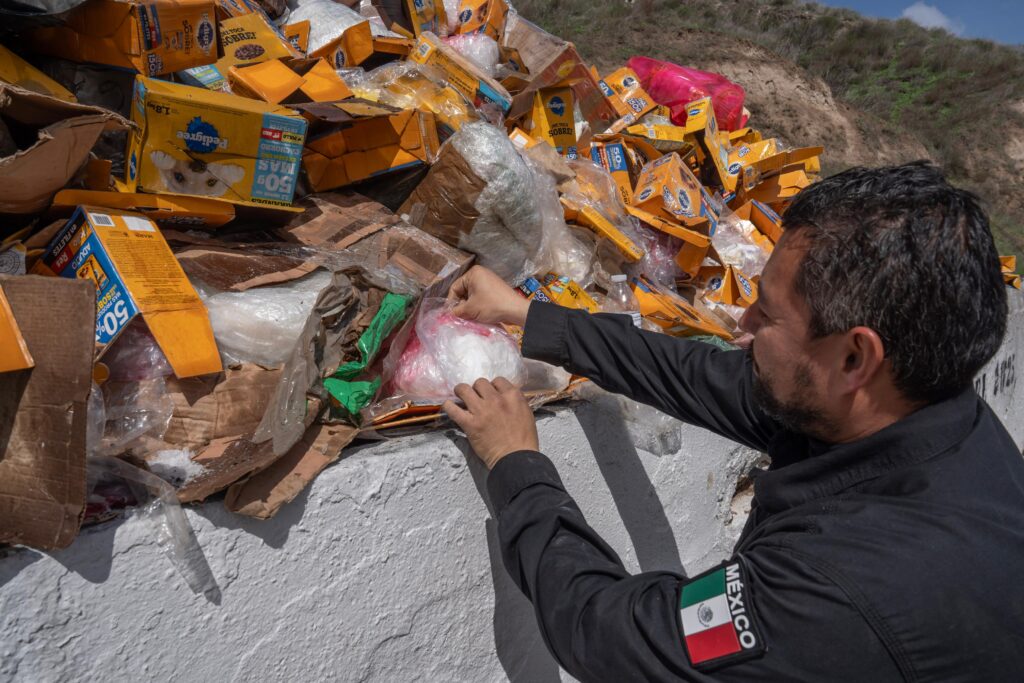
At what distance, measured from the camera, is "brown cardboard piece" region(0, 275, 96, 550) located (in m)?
0.98

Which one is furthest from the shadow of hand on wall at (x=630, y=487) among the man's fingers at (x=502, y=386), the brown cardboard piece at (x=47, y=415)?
the brown cardboard piece at (x=47, y=415)

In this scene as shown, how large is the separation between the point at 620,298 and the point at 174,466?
1.61m

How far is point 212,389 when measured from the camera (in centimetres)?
135

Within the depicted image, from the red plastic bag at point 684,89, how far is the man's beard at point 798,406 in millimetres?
3049

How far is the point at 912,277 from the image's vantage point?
3.36ft

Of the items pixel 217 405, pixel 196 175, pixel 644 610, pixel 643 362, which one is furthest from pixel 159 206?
pixel 644 610

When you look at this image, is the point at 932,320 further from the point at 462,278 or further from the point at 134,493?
the point at 134,493

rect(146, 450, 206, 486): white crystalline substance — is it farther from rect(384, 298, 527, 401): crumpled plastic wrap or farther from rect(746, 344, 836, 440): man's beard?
rect(746, 344, 836, 440): man's beard

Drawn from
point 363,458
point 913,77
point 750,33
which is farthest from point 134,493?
point 913,77

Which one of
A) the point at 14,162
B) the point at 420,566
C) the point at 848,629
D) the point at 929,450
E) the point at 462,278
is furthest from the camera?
the point at 462,278

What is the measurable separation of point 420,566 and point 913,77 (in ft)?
70.1

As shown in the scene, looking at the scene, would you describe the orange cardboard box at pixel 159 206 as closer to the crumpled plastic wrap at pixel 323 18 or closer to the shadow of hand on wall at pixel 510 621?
the shadow of hand on wall at pixel 510 621

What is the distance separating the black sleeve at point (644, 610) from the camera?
3.11 ft

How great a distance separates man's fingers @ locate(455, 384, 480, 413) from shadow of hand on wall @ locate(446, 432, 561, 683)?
0.11 meters
